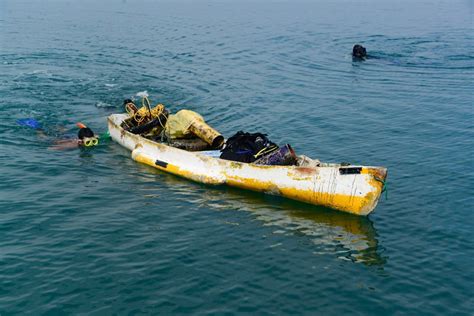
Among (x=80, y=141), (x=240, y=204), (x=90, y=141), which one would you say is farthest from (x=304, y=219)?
(x=80, y=141)

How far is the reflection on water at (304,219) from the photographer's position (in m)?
11.8

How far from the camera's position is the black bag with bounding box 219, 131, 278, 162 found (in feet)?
50.1

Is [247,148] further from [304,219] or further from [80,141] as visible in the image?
[80,141]

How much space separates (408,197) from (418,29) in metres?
39.5

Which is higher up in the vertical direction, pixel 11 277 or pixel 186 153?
pixel 186 153

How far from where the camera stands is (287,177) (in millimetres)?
14195

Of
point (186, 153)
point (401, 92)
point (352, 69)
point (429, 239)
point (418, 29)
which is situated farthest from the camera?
point (418, 29)

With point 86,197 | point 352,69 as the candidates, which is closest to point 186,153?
point 86,197

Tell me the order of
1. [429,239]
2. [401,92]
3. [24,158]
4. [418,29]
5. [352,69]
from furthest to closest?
[418,29] < [352,69] < [401,92] < [24,158] < [429,239]

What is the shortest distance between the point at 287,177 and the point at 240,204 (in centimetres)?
152

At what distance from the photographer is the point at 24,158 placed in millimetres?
17438

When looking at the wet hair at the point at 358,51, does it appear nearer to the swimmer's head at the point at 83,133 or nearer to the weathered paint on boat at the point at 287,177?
the weathered paint on boat at the point at 287,177

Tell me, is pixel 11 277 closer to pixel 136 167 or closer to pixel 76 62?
pixel 136 167

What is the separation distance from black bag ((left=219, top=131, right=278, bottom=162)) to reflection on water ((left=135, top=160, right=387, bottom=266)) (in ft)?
3.31
